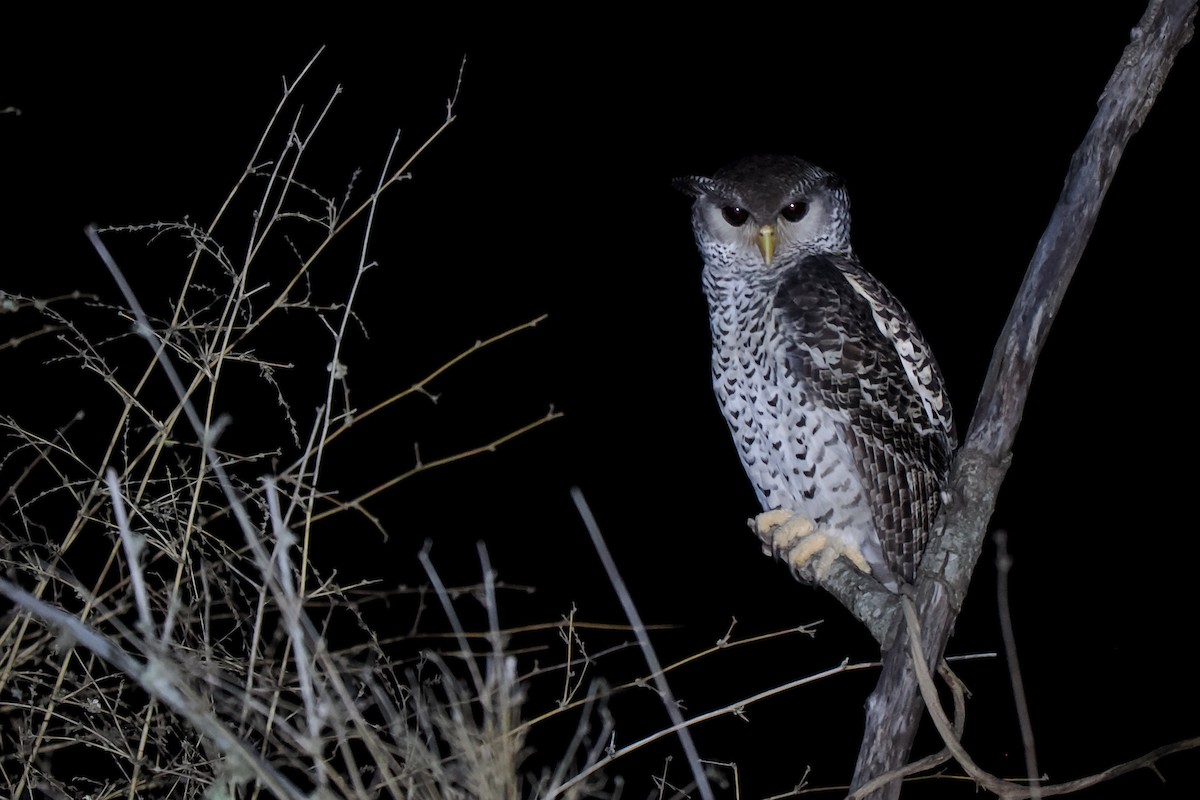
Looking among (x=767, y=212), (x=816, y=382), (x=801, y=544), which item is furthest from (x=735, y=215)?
(x=801, y=544)

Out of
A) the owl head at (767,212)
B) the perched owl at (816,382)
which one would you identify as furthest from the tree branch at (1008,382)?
the owl head at (767,212)

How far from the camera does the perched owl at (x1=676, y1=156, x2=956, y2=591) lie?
1582 millimetres

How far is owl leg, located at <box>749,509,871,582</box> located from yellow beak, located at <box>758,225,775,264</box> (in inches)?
14.7

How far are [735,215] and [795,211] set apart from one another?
8 centimetres

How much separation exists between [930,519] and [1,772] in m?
1.16

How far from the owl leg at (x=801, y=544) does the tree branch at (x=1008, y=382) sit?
1.38 ft

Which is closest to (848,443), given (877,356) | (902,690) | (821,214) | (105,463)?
(877,356)

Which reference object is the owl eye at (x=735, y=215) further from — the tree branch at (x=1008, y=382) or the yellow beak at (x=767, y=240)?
the tree branch at (x=1008, y=382)

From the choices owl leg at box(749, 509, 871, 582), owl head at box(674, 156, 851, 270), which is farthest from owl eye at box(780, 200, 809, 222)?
owl leg at box(749, 509, 871, 582)

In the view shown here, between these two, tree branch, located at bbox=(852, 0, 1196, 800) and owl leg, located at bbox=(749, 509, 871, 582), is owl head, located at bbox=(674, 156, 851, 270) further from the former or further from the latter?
tree branch, located at bbox=(852, 0, 1196, 800)

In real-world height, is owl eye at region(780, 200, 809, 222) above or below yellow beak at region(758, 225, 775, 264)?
above

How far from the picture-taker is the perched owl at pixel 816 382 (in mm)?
1582

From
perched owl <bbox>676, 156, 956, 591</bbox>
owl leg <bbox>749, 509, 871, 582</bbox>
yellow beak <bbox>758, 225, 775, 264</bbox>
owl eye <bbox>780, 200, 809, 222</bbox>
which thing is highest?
owl eye <bbox>780, 200, 809, 222</bbox>

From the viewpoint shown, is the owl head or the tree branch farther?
the owl head
